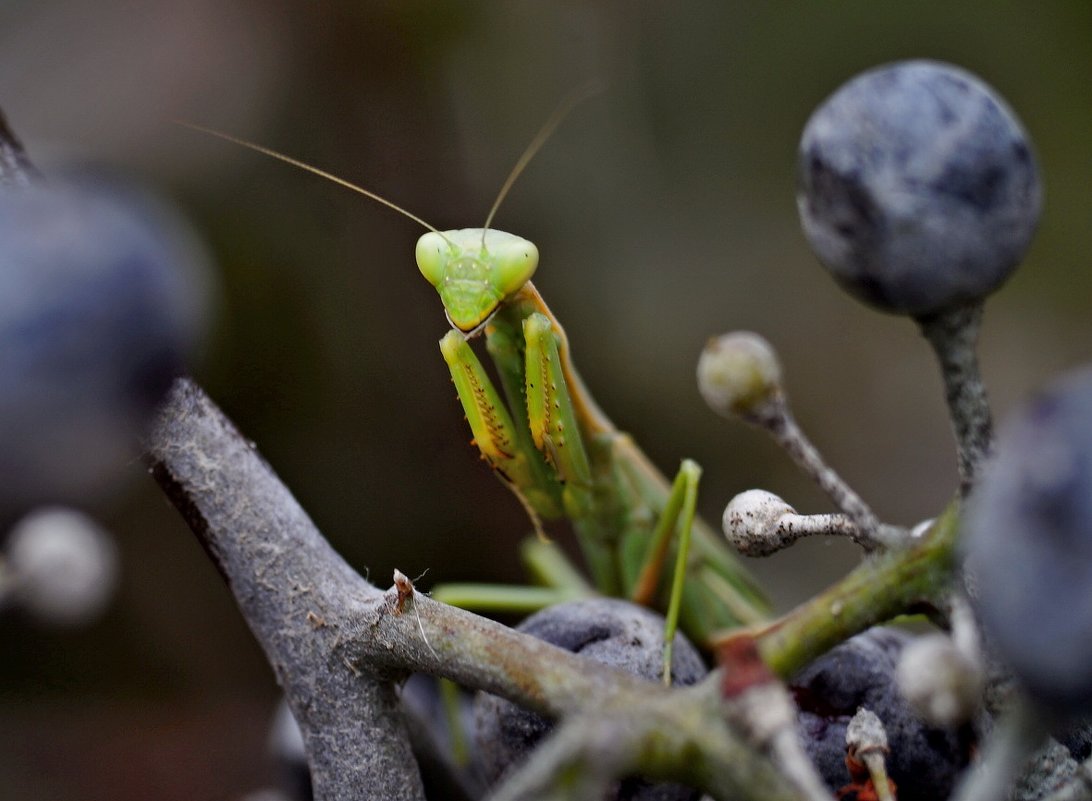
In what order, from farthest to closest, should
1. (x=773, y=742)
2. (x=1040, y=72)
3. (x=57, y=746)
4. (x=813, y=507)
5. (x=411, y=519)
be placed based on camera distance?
(x=813, y=507) < (x=1040, y=72) < (x=411, y=519) < (x=57, y=746) < (x=773, y=742)

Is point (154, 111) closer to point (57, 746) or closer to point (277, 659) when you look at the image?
point (57, 746)

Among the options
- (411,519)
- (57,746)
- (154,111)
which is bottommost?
(57,746)

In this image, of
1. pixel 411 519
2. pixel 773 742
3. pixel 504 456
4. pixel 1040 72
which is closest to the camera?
pixel 773 742

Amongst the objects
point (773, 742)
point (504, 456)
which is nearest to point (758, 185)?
point (504, 456)

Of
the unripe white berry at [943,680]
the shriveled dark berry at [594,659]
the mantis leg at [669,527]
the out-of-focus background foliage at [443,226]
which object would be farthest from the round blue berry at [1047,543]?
the out-of-focus background foliage at [443,226]

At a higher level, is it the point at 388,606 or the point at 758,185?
the point at 758,185

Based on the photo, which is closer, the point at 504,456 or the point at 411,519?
the point at 504,456

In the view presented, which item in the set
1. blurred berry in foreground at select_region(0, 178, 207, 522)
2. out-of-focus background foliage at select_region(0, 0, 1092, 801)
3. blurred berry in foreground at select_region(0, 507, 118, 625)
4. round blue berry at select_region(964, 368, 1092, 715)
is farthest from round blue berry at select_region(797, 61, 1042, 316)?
out-of-focus background foliage at select_region(0, 0, 1092, 801)
